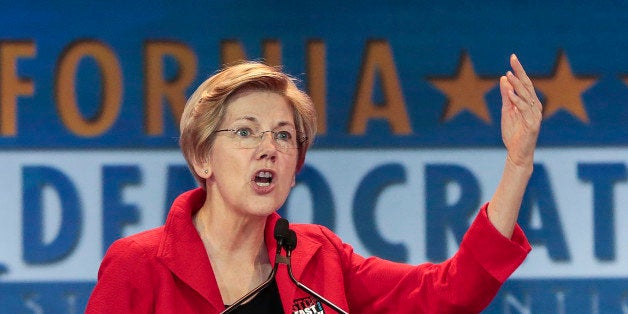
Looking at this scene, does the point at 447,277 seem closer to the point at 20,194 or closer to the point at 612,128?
the point at 612,128

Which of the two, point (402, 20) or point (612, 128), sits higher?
point (402, 20)

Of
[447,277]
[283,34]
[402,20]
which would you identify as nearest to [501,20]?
[402,20]

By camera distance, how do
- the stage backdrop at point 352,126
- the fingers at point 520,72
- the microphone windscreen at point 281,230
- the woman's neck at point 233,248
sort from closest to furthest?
the fingers at point 520,72 < the microphone windscreen at point 281,230 < the woman's neck at point 233,248 < the stage backdrop at point 352,126

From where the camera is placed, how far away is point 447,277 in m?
1.88

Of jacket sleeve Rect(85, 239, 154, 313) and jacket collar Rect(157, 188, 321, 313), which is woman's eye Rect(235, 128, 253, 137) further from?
jacket sleeve Rect(85, 239, 154, 313)

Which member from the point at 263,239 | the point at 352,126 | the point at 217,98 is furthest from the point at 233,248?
the point at 352,126

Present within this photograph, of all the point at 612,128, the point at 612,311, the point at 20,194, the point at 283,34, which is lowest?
the point at 612,311

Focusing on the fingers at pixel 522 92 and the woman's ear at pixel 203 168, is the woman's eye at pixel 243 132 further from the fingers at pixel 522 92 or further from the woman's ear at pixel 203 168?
the fingers at pixel 522 92

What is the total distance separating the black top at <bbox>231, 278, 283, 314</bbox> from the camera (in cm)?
183

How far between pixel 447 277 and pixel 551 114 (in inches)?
56.3

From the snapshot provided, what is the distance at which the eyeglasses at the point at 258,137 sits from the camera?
189 cm

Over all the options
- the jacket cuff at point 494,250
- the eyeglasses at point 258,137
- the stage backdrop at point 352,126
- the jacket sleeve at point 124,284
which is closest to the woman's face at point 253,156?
the eyeglasses at point 258,137

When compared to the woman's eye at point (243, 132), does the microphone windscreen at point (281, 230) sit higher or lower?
lower

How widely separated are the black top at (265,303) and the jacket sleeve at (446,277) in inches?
8.4
